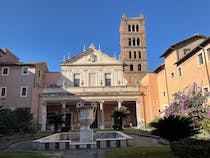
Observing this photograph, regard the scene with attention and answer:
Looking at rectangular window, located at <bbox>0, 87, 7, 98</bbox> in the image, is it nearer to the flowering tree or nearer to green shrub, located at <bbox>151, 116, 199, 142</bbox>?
the flowering tree

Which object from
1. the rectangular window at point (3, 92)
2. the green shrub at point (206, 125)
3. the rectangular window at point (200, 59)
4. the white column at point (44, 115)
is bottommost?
the green shrub at point (206, 125)

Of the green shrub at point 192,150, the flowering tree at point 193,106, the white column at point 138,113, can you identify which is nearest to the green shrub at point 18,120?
the white column at point 138,113

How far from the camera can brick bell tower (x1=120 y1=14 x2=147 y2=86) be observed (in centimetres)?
5233

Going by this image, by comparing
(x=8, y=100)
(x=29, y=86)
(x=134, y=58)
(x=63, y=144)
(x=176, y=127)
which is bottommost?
(x=63, y=144)

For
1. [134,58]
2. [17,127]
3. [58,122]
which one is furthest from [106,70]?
[134,58]

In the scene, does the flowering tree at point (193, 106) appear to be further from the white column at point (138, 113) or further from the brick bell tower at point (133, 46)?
the brick bell tower at point (133, 46)

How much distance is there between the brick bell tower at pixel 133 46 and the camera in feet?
172

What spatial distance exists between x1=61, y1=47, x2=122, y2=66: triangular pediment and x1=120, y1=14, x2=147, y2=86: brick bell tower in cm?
1637

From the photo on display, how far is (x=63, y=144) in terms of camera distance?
11023 millimetres

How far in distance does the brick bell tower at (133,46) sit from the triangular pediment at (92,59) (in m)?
16.4

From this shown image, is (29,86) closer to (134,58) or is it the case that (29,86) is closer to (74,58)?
(74,58)

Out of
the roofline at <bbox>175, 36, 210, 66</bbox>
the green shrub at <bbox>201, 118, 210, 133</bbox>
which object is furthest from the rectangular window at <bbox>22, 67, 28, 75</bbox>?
the green shrub at <bbox>201, 118, 210, 133</bbox>

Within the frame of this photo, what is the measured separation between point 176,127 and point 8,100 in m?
27.1

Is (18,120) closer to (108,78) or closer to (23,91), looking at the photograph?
(23,91)
